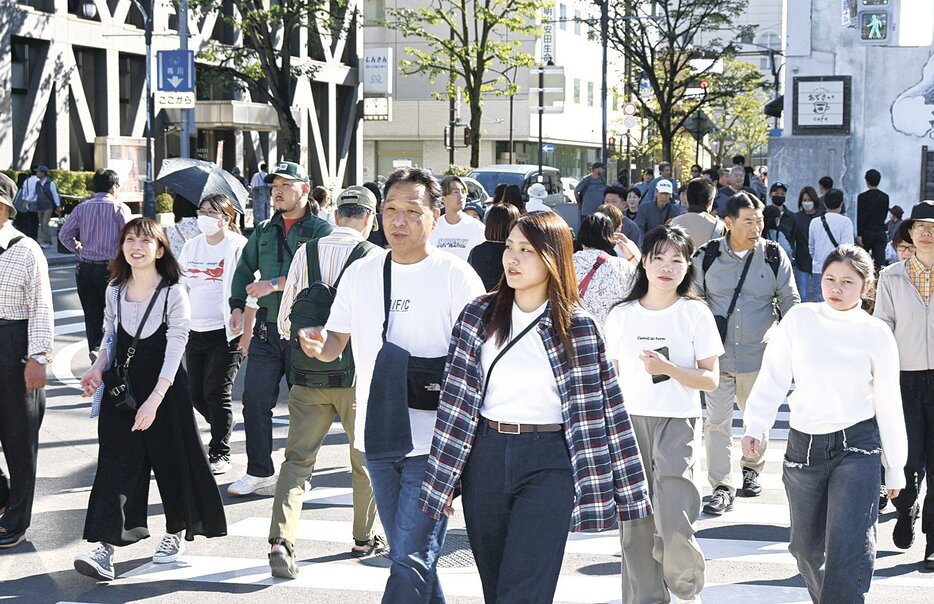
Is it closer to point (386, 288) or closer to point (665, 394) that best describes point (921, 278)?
point (665, 394)

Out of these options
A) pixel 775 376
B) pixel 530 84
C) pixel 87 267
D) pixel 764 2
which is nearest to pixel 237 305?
pixel 775 376

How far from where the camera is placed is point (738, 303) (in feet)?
27.0

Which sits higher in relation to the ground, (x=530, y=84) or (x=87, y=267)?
(x=530, y=84)

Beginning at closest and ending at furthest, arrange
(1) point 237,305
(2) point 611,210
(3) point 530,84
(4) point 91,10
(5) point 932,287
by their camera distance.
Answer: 1. (5) point 932,287
2. (1) point 237,305
3. (2) point 611,210
4. (4) point 91,10
5. (3) point 530,84

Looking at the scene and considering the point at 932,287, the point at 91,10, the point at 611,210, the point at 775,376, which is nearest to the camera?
the point at 775,376

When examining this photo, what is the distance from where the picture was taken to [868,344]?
5.34m

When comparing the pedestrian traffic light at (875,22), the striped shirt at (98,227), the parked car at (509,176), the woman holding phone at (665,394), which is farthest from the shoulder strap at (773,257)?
the parked car at (509,176)

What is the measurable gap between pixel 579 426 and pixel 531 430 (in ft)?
0.55

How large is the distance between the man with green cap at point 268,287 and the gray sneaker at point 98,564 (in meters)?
1.77

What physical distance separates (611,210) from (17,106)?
31603 mm

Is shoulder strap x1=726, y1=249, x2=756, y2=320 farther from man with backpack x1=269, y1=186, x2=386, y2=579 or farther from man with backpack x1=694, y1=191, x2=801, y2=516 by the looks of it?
man with backpack x1=269, y1=186, x2=386, y2=579

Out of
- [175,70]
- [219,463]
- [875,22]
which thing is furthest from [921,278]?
[175,70]

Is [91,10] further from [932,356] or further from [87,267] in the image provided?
[932,356]

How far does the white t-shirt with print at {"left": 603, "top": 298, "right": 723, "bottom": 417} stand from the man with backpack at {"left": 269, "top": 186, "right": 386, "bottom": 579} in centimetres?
141
